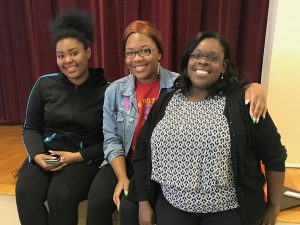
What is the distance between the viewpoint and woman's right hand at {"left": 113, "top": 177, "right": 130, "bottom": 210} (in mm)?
1331

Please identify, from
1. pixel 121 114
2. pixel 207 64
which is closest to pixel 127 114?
pixel 121 114

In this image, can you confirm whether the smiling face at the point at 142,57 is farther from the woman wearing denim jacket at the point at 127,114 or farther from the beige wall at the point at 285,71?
the beige wall at the point at 285,71

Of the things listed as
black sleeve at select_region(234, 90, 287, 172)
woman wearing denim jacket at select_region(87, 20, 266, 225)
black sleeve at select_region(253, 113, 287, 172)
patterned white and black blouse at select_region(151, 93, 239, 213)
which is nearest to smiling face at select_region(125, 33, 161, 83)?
woman wearing denim jacket at select_region(87, 20, 266, 225)

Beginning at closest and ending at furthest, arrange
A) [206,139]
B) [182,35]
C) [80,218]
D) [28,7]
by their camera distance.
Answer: [206,139]
[80,218]
[182,35]
[28,7]

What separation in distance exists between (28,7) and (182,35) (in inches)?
49.5

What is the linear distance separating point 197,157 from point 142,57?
57cm

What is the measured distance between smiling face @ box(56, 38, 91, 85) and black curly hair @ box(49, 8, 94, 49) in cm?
3

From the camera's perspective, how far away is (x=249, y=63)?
6.90 feet

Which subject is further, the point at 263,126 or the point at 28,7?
the point at 28,7

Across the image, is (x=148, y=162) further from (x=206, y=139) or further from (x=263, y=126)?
(x=263, y=126)

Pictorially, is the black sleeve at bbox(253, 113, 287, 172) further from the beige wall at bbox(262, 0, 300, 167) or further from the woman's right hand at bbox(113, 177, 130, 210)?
the beige wall at bbox(262, 0, 300, 167)

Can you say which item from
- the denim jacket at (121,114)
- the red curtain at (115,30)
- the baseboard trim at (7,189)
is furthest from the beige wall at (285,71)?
the baseboard trim at (7,189)

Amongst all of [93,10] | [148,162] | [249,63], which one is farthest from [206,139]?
[93,10]

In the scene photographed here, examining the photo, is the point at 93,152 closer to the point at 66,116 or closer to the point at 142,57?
the point at 66,116
